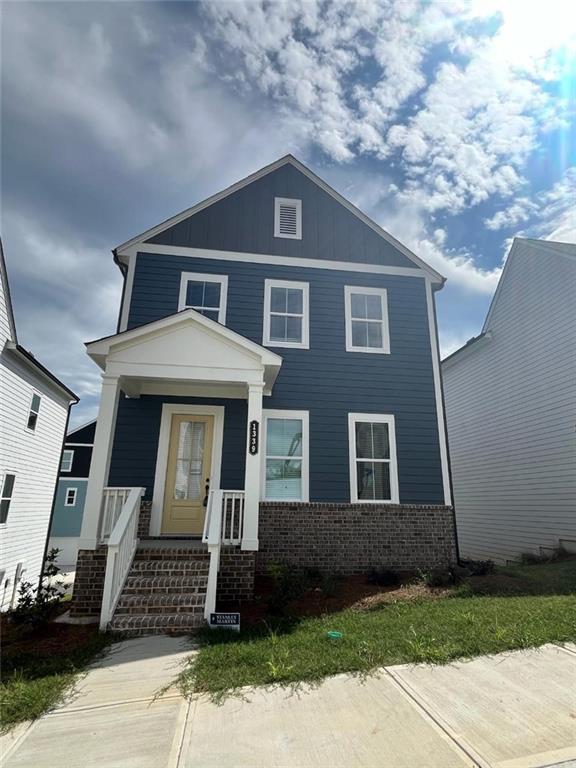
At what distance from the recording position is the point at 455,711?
2857 mm

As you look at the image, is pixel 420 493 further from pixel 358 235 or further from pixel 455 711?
pixel 358 235

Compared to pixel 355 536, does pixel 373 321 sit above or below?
above

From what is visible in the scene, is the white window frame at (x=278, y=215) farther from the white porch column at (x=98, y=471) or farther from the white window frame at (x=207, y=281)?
the white porch column at (x=98, y=471)

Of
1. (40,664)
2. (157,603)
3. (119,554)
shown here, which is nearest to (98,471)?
(119,554)

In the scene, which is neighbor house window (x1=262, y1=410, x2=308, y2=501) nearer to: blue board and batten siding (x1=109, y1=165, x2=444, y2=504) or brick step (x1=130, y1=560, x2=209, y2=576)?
blue board and batten siding (x1=109, y1=165, x2=444, y2=504)

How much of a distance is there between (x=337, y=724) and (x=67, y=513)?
26735 mm

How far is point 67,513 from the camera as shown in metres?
24.6

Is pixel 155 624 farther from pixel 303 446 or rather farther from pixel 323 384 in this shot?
pixel 323 384

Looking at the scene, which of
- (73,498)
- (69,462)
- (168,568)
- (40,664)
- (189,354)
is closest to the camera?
(40,664)

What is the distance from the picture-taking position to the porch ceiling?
6656 millimetres

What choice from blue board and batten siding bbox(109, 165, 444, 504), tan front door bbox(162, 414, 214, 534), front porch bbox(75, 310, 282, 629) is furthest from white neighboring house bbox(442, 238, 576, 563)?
tan front door bbox(162, 414, 214, 534)

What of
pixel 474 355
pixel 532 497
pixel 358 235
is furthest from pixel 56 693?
pixel 474 355

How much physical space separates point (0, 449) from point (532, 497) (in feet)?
46.5

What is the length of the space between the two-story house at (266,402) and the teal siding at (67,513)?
66.4 feet
